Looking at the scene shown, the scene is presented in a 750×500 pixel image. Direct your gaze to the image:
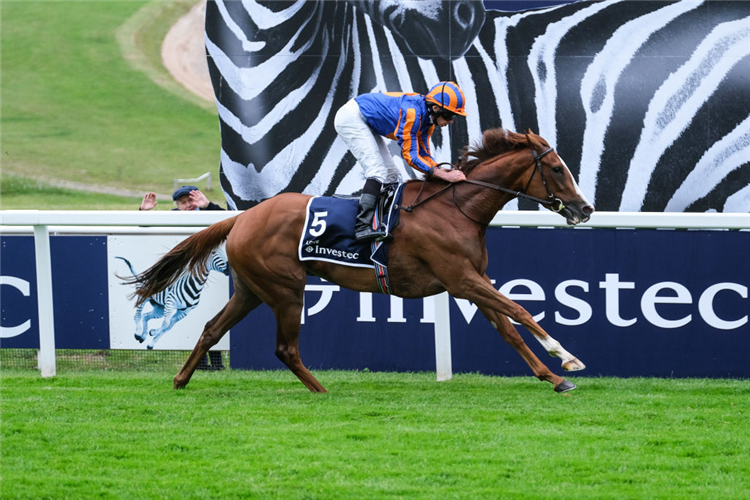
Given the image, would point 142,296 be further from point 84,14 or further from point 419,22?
point 84,14

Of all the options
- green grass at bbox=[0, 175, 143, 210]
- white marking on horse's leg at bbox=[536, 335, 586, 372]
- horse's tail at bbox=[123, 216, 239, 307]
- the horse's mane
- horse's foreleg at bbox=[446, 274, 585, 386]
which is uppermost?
the horse's mane

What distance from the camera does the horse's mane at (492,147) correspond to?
19.5 ft

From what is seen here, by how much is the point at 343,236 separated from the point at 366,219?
18 centimetres

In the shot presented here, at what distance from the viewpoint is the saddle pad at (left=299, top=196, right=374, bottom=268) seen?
19.2 ft

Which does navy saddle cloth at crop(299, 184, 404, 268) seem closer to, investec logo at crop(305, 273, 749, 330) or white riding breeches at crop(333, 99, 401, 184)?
white riding breeches at crop(333, 99, 401, 184)

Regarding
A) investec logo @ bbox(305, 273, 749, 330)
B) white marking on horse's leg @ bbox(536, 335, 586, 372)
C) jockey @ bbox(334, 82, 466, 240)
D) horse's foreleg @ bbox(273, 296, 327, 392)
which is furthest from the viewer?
investec logo @ bbox(305, 273, 749, 330)

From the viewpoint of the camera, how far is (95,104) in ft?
84.9

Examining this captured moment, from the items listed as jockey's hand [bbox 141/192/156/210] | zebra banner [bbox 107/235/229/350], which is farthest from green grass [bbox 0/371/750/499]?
jockey's hand [bbox 141/192/156/210]

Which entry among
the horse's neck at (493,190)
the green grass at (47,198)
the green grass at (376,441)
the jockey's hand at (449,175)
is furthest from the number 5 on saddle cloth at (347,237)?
the green grass at (47,198)

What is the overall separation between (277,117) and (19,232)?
129 inches

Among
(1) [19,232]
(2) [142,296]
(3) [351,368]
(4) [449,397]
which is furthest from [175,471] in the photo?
(1) [19,232]

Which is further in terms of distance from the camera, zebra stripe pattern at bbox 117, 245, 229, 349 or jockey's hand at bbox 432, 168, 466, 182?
zebra stripe pattern at bbox 117, 245, 229, 349

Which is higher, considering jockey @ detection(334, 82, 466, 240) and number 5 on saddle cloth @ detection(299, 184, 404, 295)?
jockey @ detection(334, 82, 466, 240)

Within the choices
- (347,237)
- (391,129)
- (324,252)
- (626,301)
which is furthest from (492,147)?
(626,301)
